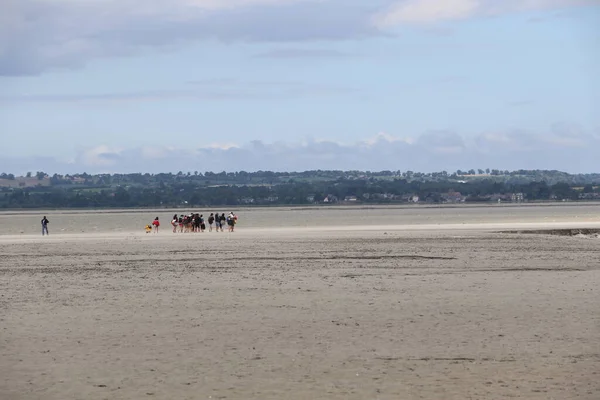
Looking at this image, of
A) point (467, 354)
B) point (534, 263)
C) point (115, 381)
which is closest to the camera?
point (115, 381)

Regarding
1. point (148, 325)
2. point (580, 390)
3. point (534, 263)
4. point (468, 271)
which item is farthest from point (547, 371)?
point (534, 263)

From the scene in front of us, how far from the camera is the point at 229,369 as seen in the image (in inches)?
559

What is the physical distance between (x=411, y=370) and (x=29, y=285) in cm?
1546

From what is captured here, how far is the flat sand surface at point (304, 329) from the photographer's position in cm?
1309

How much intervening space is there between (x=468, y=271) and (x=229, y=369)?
16.4 metres

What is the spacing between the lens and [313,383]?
43.2 ft

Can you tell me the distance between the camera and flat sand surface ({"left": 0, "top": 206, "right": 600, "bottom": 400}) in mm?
13086

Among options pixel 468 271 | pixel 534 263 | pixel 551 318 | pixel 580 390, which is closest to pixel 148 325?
pixel 551 318

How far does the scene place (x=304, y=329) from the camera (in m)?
17.8

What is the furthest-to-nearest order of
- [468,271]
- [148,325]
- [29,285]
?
1. [468,271]
2. [29,285]
3. [148,325]

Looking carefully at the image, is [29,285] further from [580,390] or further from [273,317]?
[580,390]

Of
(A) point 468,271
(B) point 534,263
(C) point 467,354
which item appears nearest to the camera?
(C) point 467,354

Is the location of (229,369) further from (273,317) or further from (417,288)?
(417,288)

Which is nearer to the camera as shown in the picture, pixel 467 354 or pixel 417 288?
pixel 467 354
